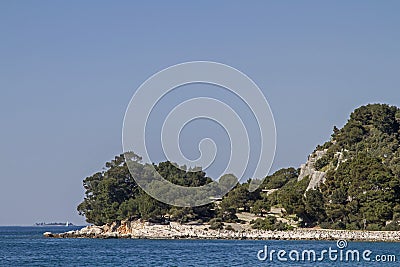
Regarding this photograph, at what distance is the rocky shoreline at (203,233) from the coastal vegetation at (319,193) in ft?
4.16

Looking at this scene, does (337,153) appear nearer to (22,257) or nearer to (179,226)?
(179,226)

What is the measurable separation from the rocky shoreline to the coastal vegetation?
4.16ft

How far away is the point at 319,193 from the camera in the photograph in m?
97.2

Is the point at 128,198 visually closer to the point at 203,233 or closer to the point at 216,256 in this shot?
Answer: the point at 203,233

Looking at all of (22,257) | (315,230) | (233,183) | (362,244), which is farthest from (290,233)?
(22,257)

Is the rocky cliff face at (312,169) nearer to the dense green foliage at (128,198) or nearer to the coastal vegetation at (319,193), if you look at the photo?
the coastal vegetation at (319,193)

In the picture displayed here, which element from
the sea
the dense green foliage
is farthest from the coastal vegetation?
the sea

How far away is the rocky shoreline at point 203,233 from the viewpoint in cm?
8562

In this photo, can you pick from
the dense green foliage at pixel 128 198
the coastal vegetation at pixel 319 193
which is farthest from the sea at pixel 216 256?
the dense green foliage at pixel 128 198

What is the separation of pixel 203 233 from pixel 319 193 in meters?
14.8

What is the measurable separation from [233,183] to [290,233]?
72.9 feet

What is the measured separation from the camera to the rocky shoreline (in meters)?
85.6

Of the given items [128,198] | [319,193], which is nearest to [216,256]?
[319,193]

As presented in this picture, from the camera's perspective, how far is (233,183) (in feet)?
372
